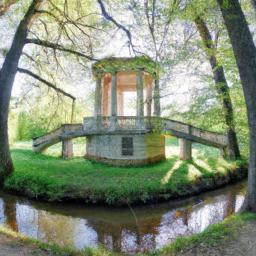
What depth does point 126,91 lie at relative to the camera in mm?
29688

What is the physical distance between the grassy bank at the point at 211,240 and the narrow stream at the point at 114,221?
7.77ft

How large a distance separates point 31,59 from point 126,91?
13880 mm

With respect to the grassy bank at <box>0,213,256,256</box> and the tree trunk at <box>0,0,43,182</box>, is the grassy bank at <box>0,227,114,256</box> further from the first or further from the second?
the tree trunk at <box>0,0,43,182</box>

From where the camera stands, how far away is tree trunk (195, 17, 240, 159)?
15.0 metres

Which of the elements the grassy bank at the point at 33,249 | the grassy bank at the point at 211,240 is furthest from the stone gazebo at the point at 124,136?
the grassy bank at the point at 33,249

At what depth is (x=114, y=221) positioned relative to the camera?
11812 mm

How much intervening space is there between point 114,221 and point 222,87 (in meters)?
9.77

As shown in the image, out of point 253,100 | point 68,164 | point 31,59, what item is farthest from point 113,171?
point 253,100

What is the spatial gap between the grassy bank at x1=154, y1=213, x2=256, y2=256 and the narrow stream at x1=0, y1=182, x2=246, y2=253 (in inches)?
93.2

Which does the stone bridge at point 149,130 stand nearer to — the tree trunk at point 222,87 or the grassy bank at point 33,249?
the tree trunk at point 222,87

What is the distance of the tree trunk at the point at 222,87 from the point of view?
14961 millimetres

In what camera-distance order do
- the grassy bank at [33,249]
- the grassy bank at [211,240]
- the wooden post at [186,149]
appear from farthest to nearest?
the wooden post at [186,149], the grassy bank at [211,240], the grassy bank at [33,249]

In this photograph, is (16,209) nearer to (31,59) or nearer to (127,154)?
(31,59)

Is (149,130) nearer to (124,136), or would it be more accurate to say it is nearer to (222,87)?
(124,136)
